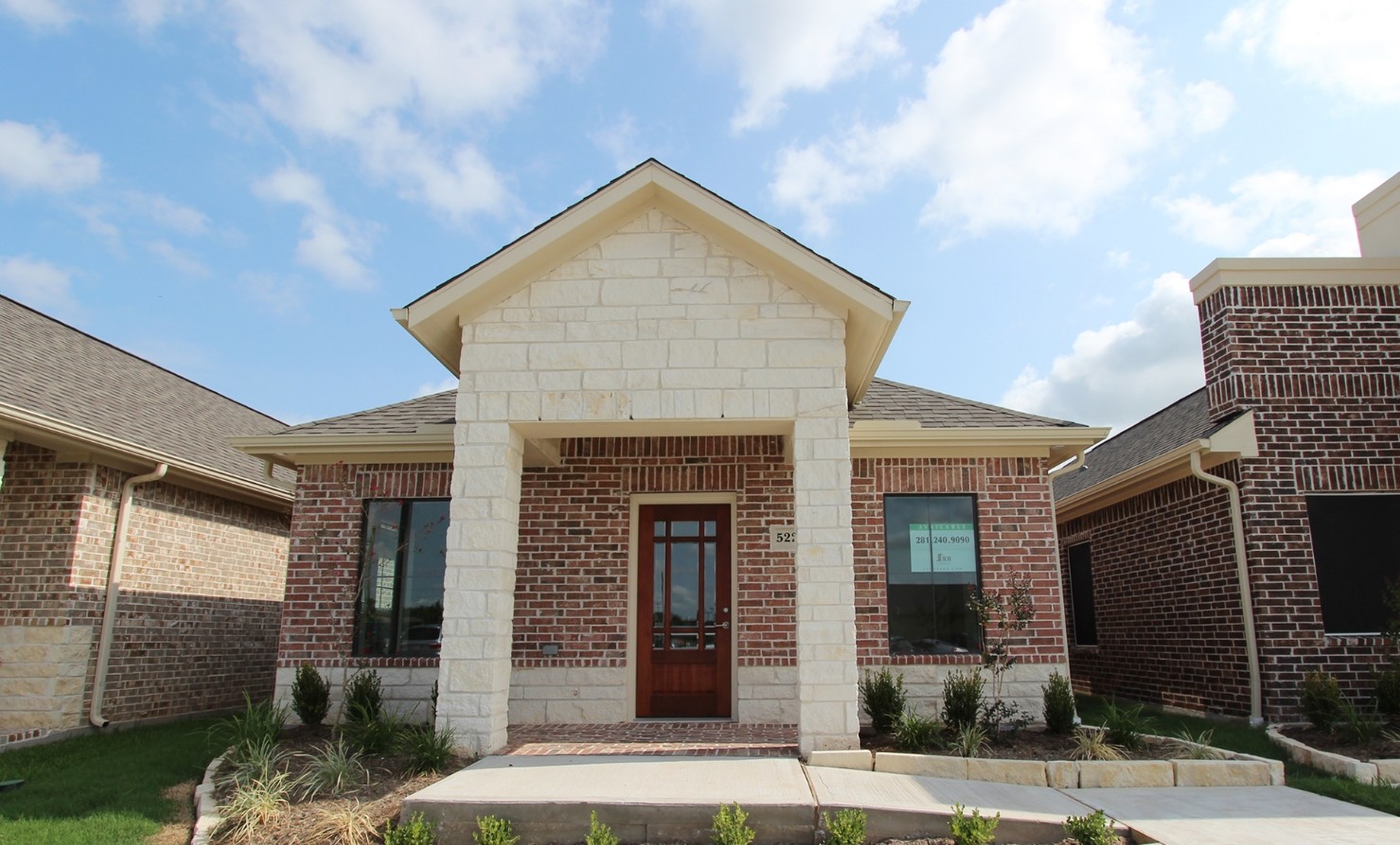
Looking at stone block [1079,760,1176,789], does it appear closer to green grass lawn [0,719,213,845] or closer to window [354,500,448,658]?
window [354,500,448,658]

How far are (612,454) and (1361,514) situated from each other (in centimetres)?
806

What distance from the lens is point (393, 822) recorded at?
6.17 m

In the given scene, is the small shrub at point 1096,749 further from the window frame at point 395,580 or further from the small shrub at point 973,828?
the window frame at point 395,580

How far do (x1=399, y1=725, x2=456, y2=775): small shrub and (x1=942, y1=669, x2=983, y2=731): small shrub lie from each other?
4.30 meters

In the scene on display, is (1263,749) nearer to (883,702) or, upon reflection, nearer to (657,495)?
(883,702)

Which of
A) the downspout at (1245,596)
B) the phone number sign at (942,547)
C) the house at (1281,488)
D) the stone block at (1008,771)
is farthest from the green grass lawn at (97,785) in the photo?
the house at (1281,488)

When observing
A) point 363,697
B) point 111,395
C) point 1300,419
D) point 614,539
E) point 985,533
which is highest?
point 111,395

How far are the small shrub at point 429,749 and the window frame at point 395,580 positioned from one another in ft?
8.21

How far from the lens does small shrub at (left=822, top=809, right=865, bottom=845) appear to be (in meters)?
5.60

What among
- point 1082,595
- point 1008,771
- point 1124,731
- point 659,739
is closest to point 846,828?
point 1008,771

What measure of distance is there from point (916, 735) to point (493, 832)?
12.0 ft

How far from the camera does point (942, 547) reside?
10.0 metres

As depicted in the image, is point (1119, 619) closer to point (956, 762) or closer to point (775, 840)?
point (956, 762)

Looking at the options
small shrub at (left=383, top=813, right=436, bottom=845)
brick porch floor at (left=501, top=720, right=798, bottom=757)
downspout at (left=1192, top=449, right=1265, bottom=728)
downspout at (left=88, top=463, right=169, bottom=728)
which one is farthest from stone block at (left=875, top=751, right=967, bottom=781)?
downspout at (left=88, top=463, right=169, bottom=728)
